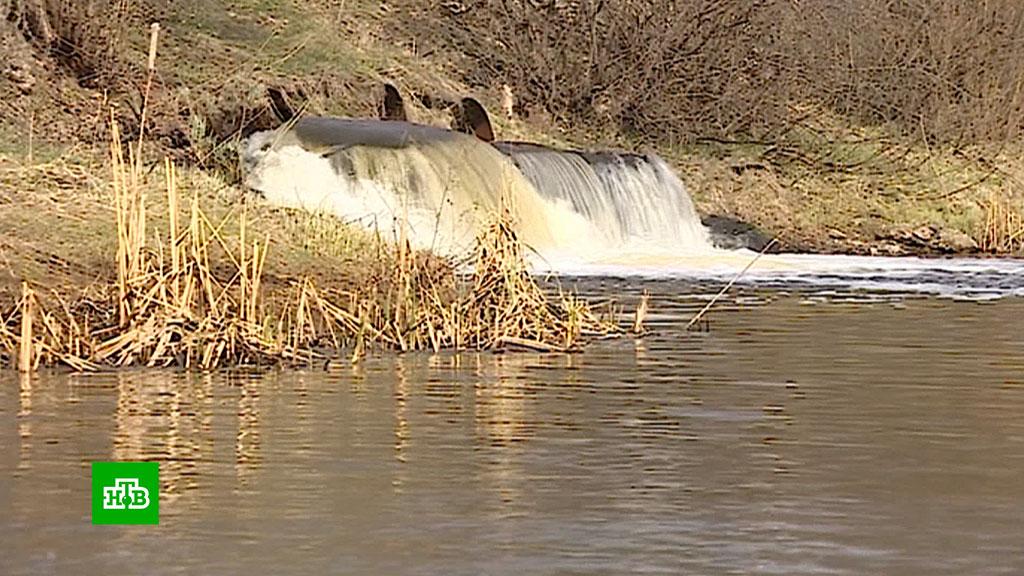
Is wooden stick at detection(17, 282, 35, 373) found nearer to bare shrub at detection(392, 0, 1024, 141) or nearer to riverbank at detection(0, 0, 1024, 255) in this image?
riverbank at detection(0, 0, 1024, 255)

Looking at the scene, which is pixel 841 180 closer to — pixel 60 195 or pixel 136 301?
pixel 60 195

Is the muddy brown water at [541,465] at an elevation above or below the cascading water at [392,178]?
below

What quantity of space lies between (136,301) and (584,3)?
75.6ft

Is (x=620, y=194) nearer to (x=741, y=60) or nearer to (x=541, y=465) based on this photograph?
(x=741, y=60)

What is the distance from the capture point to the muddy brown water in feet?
23.8

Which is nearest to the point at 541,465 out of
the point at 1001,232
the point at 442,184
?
the point at 442,184

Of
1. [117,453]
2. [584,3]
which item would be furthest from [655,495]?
[584,3]

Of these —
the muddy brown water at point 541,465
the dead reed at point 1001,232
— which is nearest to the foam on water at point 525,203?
the dead reed at point 1001,232

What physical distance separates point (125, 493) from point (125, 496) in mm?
56

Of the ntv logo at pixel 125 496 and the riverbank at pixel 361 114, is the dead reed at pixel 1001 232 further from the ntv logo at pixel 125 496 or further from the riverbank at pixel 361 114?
the ntv logo at pixel 125 496

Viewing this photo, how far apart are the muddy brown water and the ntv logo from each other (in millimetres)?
99

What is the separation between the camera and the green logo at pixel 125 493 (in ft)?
25.5

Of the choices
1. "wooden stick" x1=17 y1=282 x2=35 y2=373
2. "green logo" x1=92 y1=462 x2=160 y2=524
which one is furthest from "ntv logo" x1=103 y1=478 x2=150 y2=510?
"wooden stick" x1=17 y1=282 x2=35 y2=373

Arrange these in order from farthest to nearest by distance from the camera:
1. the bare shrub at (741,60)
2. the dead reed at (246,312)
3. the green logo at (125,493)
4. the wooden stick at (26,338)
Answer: the bare shrub at (741,60)
the dead reed at (246,312)
the wooden stick at (26,338)
the green logo at (125,493)
